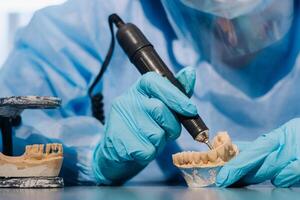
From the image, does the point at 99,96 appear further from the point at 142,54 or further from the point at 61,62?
the point at 142,54

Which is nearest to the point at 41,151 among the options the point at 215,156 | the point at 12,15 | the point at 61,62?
the point at 215,156

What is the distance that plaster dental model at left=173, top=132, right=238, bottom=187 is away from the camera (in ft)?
2.90

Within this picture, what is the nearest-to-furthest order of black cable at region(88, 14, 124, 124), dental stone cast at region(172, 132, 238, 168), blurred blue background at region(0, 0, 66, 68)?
dental stone cast at region(172, 132, 238, 168)
black cable at region(88, 14, 124, 124)
blurred blue background at region(0, 0, 66, 68)

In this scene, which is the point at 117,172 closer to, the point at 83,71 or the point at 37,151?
the point at 37,151

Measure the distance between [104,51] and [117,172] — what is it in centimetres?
36

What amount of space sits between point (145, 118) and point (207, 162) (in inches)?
5.1

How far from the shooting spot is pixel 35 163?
0.93 metres

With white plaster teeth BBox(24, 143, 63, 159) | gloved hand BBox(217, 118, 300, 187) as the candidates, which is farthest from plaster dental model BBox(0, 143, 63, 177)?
gloved hand BBox(217, 118, 300, 187)

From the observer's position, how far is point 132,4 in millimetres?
1312

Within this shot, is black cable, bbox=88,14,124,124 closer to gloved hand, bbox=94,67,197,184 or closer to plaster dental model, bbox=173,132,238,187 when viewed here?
gloved hand, bbox=94,67,197,184

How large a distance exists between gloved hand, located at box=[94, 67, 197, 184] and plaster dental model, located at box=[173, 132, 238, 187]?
63mm

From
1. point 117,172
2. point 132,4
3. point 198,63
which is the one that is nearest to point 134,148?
point 117,172

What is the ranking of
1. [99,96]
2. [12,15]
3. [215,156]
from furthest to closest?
[12,15], [99,96], [215,156]

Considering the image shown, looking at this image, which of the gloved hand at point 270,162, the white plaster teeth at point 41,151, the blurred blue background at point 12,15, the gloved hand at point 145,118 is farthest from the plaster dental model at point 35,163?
the blurred blue background at point 12,15
